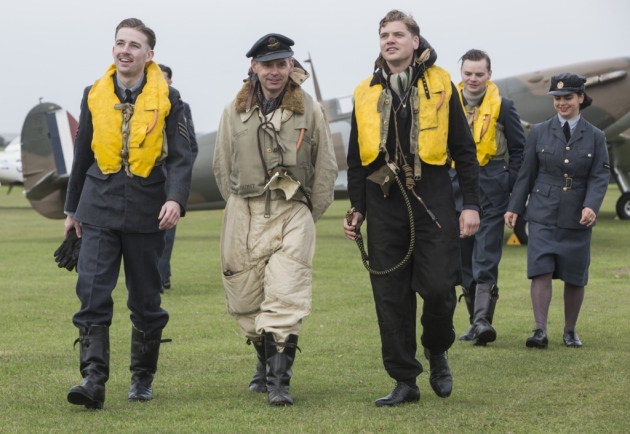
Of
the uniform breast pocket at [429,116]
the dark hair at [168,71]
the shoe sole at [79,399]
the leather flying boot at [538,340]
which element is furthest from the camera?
the dark hair at [168,71]

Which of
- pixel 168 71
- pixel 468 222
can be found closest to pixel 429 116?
pixel 468 222

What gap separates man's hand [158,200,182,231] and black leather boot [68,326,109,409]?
63 cm

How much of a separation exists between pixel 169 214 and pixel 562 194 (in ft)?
10.4

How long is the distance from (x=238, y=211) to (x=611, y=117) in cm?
1326

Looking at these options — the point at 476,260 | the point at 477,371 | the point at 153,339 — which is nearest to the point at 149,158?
the point at 153,339

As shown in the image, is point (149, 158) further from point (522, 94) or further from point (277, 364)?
point (522, 94)

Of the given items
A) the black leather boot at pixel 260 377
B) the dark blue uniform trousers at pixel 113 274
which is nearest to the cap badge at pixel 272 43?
the dark blue uniform trousers at pixel 113 274

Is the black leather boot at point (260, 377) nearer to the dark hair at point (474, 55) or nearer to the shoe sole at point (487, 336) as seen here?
the shoe sole at point (487, 336)

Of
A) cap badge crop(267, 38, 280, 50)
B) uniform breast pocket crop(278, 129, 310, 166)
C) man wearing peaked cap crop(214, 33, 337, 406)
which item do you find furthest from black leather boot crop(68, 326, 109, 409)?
cap badge crop(267, 38, 280, 50)

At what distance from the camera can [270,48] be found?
222 inches

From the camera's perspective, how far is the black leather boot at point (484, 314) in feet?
24.3

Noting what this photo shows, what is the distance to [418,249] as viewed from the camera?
5.53 metres

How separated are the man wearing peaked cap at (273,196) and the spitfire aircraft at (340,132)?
1117 cm

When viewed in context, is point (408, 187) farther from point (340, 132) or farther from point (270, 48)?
point (340, 132)
